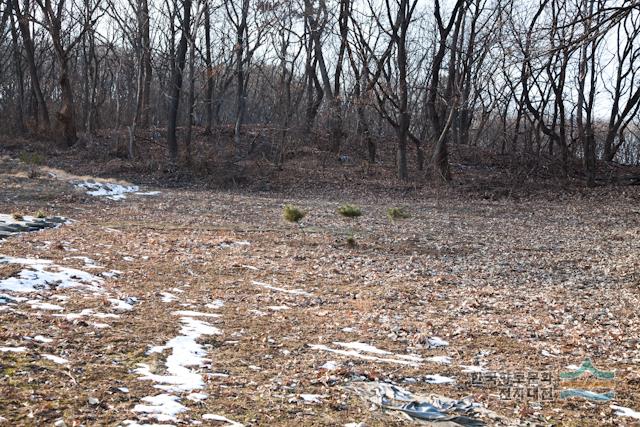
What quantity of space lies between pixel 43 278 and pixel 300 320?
8.94ft

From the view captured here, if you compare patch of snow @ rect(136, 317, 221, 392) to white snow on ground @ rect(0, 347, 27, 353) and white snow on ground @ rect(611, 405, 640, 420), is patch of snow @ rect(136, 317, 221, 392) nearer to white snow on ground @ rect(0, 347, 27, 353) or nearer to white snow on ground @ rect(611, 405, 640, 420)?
white snow on ground @ rect(0, 347, 27, 353)

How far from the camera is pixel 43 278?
6504 millimetres

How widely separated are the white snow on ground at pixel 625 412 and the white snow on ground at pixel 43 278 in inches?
191

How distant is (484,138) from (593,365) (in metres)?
44.5

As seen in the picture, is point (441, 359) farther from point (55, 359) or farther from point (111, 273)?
point (111, 273)

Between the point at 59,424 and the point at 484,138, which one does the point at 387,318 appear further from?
the point at 484,138

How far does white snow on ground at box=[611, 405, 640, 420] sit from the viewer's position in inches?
156

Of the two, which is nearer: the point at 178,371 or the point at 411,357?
the point at 178,371

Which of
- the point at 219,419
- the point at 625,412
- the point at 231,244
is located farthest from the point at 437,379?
the point at 231,244

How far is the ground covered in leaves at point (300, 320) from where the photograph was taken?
387cm

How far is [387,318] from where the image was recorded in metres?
6.40

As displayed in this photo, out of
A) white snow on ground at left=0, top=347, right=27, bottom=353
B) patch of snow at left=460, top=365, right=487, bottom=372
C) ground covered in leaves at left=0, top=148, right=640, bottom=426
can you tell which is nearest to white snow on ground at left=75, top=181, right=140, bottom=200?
ground covered in leaves at left=0, top=148, right=640, bottom=426
